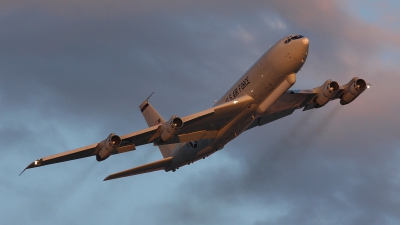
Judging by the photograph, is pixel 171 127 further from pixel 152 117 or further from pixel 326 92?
pixel 152 117

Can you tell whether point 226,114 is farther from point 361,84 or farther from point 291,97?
point 361,84

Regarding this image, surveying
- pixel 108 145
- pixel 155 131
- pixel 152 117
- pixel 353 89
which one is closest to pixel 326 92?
pixel 353 89

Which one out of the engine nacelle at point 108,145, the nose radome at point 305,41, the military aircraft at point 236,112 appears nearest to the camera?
the nose radome at point 305,41

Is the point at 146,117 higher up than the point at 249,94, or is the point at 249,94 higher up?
the point at 146,117

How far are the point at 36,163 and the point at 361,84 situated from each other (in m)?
31.9

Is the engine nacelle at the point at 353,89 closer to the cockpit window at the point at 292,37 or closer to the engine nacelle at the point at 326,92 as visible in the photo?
the engine nacelle at the point at 326,92

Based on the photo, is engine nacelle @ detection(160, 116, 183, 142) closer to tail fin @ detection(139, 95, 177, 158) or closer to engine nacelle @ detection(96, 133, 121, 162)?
engine nacelle @ detection(96, 133, 121, 162)

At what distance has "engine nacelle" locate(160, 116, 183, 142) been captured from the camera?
76625 millimetres

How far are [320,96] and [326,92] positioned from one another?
0.88 meters

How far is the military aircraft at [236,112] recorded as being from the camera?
76.9m

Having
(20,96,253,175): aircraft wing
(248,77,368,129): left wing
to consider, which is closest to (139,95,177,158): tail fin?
(20,96,253,175): aircraft wing

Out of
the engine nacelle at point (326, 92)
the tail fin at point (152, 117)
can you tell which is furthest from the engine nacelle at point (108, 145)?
the engine nacelle at point (326, 92)

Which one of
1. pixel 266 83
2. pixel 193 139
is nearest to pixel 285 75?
→ pixel 266 83

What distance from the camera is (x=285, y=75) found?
77.5m
